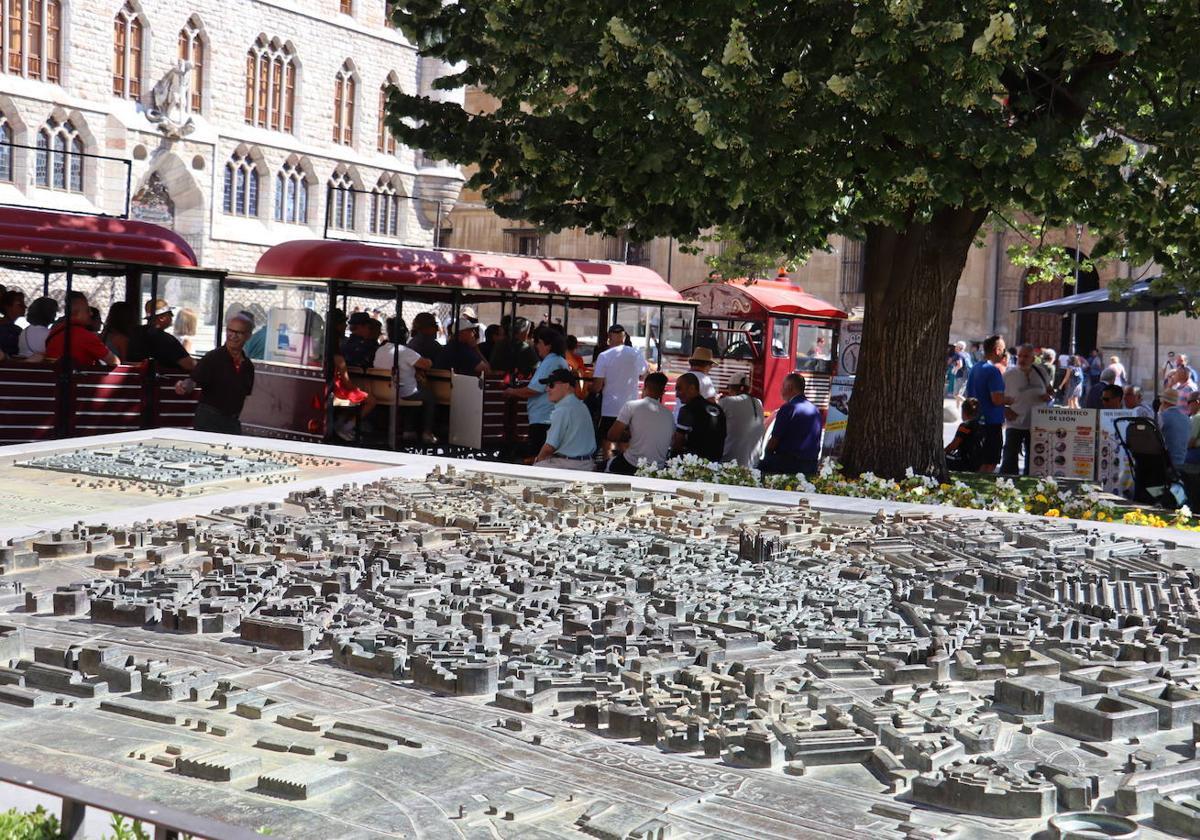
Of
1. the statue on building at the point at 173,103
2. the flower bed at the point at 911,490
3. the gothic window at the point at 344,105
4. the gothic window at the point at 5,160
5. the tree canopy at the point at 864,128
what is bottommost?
the flower bed at the point at 911,490

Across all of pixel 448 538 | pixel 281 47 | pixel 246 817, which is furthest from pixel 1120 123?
pixel 281 47

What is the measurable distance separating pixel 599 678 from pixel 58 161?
4014 centimetres

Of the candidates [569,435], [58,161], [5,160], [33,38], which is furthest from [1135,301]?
[33,38]

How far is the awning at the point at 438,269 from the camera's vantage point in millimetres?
18047

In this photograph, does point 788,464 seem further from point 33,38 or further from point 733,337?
point 33,38

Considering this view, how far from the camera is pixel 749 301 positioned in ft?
83.7

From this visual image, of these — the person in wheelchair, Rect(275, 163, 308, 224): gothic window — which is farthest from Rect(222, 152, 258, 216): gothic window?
the person in wheelchair

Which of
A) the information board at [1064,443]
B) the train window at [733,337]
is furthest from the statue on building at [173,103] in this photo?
the information board at [1064,443]

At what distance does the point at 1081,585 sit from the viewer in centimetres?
659

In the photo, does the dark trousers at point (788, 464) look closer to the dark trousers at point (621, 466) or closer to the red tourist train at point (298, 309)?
the dark trousers at point (621, 466)

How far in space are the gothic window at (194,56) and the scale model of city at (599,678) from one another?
4019cm

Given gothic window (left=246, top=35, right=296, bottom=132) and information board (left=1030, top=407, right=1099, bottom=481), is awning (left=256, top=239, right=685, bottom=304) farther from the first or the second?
gothic window (left=246, top=35, right=296, bottom=132)

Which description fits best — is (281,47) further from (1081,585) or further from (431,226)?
(1081,585)

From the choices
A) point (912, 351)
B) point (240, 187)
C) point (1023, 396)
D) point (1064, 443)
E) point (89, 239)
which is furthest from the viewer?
point (240, 187)
